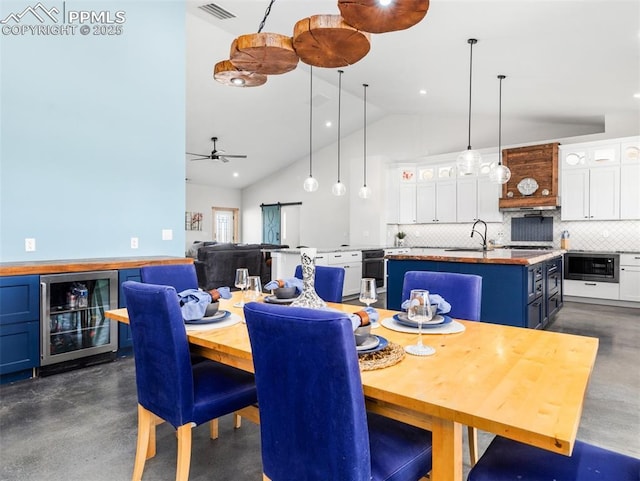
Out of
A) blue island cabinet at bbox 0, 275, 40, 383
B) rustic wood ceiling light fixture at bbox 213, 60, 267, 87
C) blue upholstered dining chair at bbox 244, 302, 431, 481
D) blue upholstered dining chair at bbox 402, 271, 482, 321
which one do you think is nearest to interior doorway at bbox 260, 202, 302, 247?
blue island cabinet at bbox 0, 275, 40, 383

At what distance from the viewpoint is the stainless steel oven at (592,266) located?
5.95 m

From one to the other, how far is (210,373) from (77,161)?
279 centimetres

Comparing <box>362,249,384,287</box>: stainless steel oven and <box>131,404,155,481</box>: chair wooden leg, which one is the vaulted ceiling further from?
<box>131,404,155,481</box>: chair wooden leg

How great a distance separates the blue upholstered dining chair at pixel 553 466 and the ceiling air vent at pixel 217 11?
16.5ft

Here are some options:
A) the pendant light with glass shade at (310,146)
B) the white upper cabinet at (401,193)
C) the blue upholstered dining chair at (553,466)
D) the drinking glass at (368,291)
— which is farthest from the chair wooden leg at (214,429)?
the white upper cabinet at (401,193)

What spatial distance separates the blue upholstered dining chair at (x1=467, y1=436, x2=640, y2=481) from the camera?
1.11m

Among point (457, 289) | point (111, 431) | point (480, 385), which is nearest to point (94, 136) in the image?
point (111, 431)

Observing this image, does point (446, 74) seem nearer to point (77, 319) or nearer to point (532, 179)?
point (532, 179)

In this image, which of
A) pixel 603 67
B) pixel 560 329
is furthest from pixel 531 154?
pixel 560 329

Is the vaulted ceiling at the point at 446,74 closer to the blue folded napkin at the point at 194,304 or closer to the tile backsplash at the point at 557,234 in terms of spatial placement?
the tile backsplash at the point at 557,234

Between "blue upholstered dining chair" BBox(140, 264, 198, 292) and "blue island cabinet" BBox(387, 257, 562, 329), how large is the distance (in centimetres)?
237

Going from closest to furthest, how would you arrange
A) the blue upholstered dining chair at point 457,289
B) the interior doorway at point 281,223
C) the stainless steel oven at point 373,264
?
the blue upholstered dining chair at point 457,289 → the stainless steel oven at point 373,264 → the interior doorway at point 281,223

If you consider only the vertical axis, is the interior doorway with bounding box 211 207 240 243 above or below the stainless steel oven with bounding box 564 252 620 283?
above

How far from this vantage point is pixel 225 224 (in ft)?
42.0
